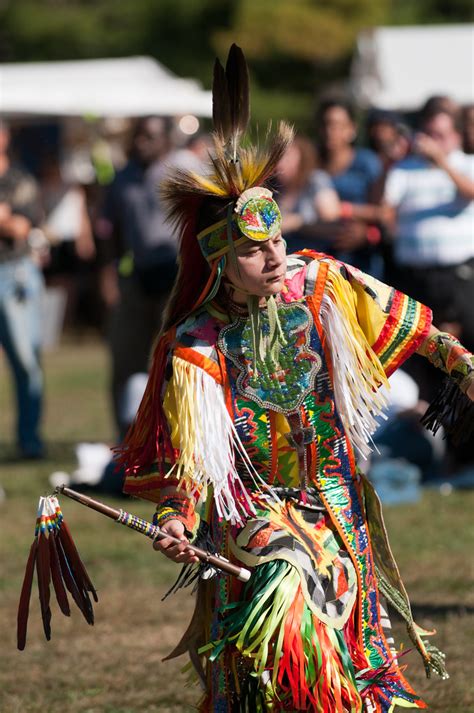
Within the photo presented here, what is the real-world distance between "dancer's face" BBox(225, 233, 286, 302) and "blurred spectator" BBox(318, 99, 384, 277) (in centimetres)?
451

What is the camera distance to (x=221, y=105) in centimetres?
373

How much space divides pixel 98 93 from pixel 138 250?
6.73 metres

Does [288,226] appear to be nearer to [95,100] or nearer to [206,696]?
[206,696]

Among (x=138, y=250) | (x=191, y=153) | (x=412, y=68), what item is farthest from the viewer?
(x=412, y=68)

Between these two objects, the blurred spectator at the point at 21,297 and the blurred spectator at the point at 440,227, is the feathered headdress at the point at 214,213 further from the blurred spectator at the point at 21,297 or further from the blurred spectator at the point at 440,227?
the blurred spectator at the point at 21,297

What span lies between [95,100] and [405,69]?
3.18 m

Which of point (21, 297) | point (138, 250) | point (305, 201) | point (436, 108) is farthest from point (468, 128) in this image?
point (21, 297)

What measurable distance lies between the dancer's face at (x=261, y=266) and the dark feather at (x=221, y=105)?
342mm

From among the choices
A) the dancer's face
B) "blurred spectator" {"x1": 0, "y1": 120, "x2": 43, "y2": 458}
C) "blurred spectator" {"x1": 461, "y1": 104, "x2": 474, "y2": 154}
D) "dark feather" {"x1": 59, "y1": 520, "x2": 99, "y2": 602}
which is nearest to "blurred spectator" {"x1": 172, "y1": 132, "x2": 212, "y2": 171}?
"blurred spectator" {"x1": 0, "y1": 120, "x2": 43, "y2": 458}

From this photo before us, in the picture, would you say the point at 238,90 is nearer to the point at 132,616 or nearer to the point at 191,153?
the point at 132,616

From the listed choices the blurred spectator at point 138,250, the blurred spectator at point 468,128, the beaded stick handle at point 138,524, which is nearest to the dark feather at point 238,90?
the beaded stick handle at point 138,524

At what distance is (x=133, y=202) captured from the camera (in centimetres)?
838

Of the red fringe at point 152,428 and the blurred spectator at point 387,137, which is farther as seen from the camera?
the blurred spectator at point 387,137

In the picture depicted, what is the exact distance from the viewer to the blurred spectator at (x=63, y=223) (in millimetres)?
15961
